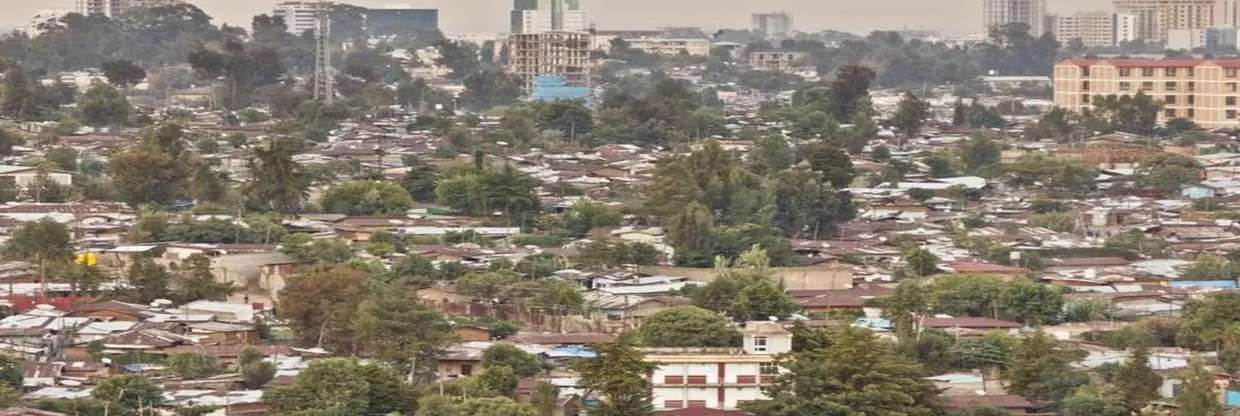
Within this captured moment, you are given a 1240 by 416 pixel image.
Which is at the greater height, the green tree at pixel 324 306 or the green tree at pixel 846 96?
the green tree at pixel 846 96

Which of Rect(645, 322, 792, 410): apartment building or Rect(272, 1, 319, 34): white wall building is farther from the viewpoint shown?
Rect(272, 1, 319, 34): white wall building

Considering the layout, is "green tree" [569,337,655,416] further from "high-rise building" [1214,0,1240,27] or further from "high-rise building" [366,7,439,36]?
"high-rise building" [366,7,439,36]

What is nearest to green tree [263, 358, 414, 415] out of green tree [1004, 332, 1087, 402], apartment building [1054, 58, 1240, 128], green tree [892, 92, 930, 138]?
green tree [1004, 332, 1087, 402]

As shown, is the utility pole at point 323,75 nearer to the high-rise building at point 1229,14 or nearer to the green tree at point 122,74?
the green tree at point 122,74

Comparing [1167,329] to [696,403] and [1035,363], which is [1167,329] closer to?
[1035,363]

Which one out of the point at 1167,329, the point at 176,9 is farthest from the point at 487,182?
the point at 176,9

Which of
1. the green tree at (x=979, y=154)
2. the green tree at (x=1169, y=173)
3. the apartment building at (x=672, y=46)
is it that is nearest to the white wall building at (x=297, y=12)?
the apartment building at (x=672, y=46)

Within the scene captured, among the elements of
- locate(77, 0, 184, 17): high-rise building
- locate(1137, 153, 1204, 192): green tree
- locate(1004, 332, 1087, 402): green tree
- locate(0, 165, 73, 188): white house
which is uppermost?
locate(77, 0, 184, 17): high-rise building
